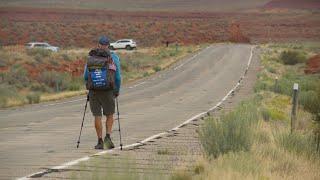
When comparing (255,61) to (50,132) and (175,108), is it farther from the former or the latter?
(50,132)

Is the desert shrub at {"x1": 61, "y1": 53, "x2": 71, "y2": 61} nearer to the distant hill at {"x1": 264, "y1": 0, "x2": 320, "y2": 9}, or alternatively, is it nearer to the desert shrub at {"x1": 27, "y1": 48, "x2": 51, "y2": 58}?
the desert shrub at {"x1": 27, "y1": 48, "x2": 51, "y2": 58}

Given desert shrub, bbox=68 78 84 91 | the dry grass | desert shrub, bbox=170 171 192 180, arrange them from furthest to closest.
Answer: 1. desert shrub, bbox=68 78 84 91
2. the dry grass
3. desert shrub, bbox=170 171 192 180

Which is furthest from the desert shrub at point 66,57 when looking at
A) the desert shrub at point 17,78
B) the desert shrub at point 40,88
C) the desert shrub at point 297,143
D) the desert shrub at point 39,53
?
the desert shrub at point 297,143

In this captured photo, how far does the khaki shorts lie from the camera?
12367 millimetres

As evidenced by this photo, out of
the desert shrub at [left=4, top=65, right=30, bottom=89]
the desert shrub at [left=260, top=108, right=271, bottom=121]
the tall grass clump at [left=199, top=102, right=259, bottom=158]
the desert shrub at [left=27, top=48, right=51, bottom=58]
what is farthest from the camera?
the desert shrub at [left=27, top=48, right=51, bottom=58]

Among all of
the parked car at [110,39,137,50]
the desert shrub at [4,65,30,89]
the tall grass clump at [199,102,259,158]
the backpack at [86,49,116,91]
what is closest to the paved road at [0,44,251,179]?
the backpack at [86,49,116,91]

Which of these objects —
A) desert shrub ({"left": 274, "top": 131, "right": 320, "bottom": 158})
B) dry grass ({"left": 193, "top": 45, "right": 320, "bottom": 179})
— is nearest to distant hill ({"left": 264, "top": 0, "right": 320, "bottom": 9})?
desert shrub ({"left": 274, "top": 131, "right": 320, "bottom": 158})

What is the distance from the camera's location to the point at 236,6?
177625mm

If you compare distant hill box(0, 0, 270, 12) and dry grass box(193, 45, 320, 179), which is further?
distant hill box(0, 0, 270, 12)

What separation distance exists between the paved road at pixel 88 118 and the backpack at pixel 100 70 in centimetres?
121

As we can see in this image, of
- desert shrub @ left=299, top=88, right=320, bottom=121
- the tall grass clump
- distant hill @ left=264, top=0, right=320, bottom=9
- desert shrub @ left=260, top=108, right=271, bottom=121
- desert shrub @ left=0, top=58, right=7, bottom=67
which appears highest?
the tall grass clump

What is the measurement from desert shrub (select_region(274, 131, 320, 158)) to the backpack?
3180 mm

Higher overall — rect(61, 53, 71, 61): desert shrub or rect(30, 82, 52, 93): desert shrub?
rect(30, 82, 52, 93): desert shrub

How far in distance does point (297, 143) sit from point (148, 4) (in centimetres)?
16521
